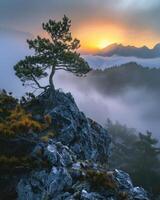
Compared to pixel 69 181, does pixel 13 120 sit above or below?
above

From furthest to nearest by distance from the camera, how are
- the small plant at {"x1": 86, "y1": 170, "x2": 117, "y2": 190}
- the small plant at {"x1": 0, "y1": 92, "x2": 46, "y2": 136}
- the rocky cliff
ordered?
the small plant at {"x1": 0, "y1": 92, "x2": 46, "y2": 136} → the small plant at {"x1": 86, "y1": 170, "x2": 117, "y2": 190} → the rocky cliff

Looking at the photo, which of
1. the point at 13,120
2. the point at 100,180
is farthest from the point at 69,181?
the point at 13,120

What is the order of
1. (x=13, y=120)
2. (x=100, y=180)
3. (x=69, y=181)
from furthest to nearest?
1. (x=13, y=120)
2. (x=100, y=180)
3. (x=69, y=181)

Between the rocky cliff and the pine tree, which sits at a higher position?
the pine tree

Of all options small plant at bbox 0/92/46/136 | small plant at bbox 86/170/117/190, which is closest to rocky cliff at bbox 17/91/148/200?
small plant at bbox 86/170/117/190

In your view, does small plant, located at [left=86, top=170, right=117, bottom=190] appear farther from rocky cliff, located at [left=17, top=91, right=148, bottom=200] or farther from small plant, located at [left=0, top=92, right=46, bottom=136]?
small plant, located at [left=0, top=92, right=46, bottom=136]

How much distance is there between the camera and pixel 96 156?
51594 mm

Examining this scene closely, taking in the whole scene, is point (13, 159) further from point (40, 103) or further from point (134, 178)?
point (134, 178)

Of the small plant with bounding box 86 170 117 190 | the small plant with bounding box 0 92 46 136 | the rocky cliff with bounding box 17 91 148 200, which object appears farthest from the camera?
the small plant with bounding box 0 92 46 136

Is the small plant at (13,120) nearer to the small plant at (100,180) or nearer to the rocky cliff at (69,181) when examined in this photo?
the rocky cliff at (69,181)

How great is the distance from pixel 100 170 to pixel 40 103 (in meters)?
16.8

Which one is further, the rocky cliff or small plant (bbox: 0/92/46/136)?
small plant (bbox: 0/92/46/136)

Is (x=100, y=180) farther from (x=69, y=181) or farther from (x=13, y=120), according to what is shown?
(x=13, y=120)

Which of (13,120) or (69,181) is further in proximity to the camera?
(13,120)
